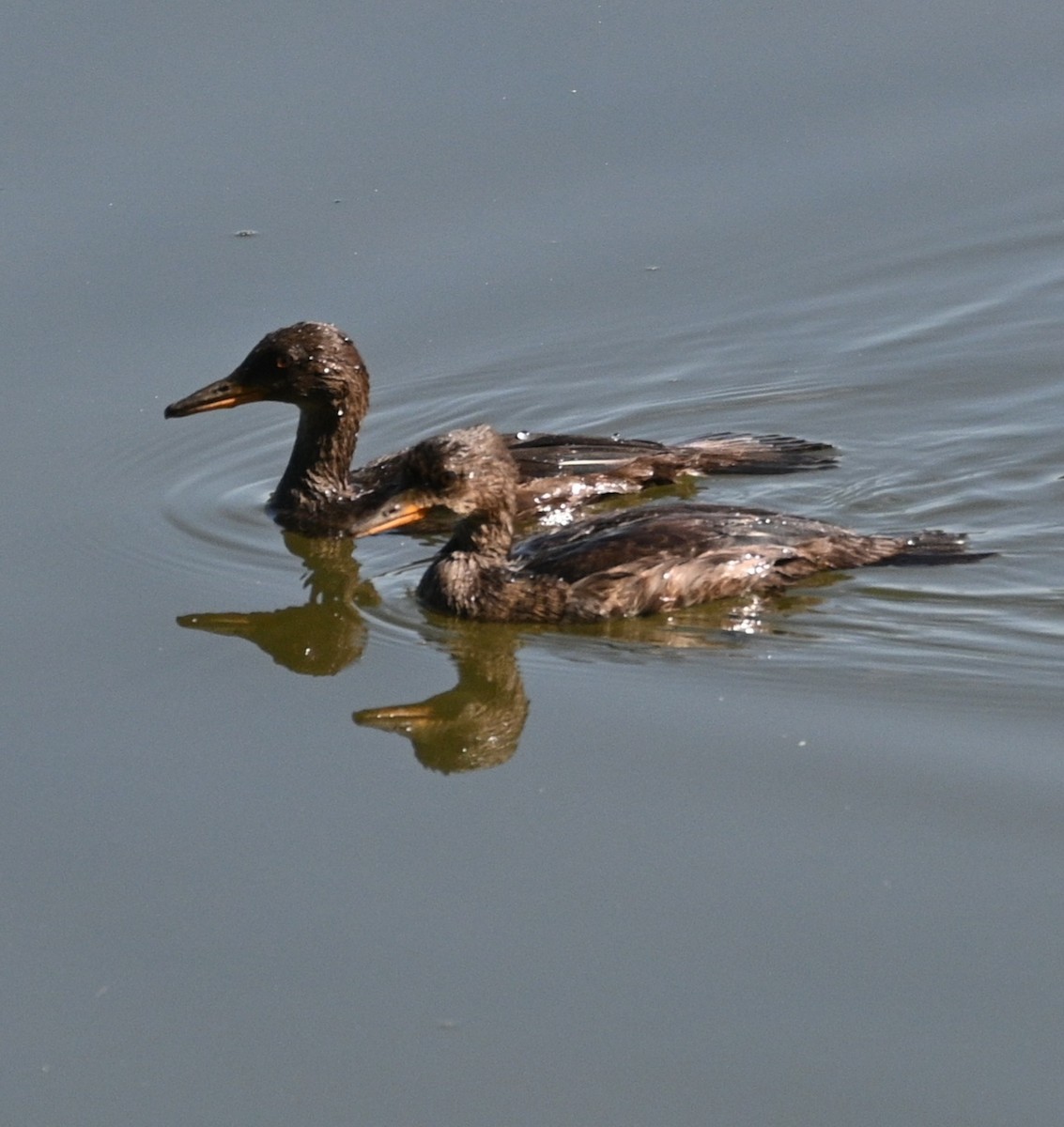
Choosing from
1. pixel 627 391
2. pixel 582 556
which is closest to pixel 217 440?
pixel 627 391

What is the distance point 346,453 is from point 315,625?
204 cm

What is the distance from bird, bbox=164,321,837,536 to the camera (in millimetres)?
12594

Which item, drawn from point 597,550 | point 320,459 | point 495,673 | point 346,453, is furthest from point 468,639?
point 346,453

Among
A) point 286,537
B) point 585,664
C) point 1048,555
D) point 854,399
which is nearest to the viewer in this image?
point 585,664

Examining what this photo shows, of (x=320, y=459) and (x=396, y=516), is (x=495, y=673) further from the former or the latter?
(x=320, y=459)

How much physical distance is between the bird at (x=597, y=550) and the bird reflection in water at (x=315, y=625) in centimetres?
37

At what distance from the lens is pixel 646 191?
14.7m

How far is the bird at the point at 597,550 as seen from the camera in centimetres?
1105

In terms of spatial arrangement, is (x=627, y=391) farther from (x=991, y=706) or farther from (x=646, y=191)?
(x=991, y=706)

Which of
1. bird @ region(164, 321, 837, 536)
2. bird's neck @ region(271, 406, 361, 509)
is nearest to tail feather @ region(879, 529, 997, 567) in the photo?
bird @ region(164, 321, 837, 536)

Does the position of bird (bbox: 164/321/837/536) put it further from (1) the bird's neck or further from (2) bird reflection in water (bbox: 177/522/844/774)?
(2) bird reflection in water (bbox: 177/522/844/774)

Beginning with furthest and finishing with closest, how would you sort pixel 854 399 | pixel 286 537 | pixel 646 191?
pixel 646 191
pixel 854 399
pixel 286 537

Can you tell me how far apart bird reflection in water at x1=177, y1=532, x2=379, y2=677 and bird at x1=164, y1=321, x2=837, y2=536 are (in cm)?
79

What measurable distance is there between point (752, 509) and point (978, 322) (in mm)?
2784
